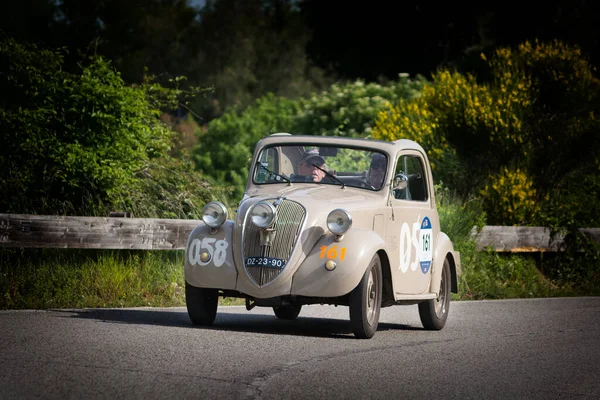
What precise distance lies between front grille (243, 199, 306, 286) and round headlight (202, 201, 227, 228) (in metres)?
0.33

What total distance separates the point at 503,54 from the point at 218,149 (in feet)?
64.9

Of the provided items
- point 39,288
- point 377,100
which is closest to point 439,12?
point 377,100

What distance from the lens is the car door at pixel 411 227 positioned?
11.3 m

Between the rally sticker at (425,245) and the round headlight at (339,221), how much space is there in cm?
186

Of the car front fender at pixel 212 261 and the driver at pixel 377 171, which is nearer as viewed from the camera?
the car front fender at pixel 212 261

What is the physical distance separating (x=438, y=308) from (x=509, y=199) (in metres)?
10.4

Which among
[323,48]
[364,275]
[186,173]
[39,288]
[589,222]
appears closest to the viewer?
[364,275]

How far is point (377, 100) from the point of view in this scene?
109 ft

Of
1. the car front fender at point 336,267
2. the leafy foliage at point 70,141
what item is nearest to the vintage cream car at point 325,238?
the car front fender at point 336,267

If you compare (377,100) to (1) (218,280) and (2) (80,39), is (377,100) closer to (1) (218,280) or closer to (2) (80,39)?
(2) (80,39)

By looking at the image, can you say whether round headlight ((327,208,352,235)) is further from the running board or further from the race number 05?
the running board

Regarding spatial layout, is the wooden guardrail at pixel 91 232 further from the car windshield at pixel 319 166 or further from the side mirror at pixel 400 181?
the side mirror at pixel 400 181

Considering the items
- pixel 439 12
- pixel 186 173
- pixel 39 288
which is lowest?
pixel 39 288

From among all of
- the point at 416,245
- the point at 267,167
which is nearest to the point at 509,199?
the point at 416,245
